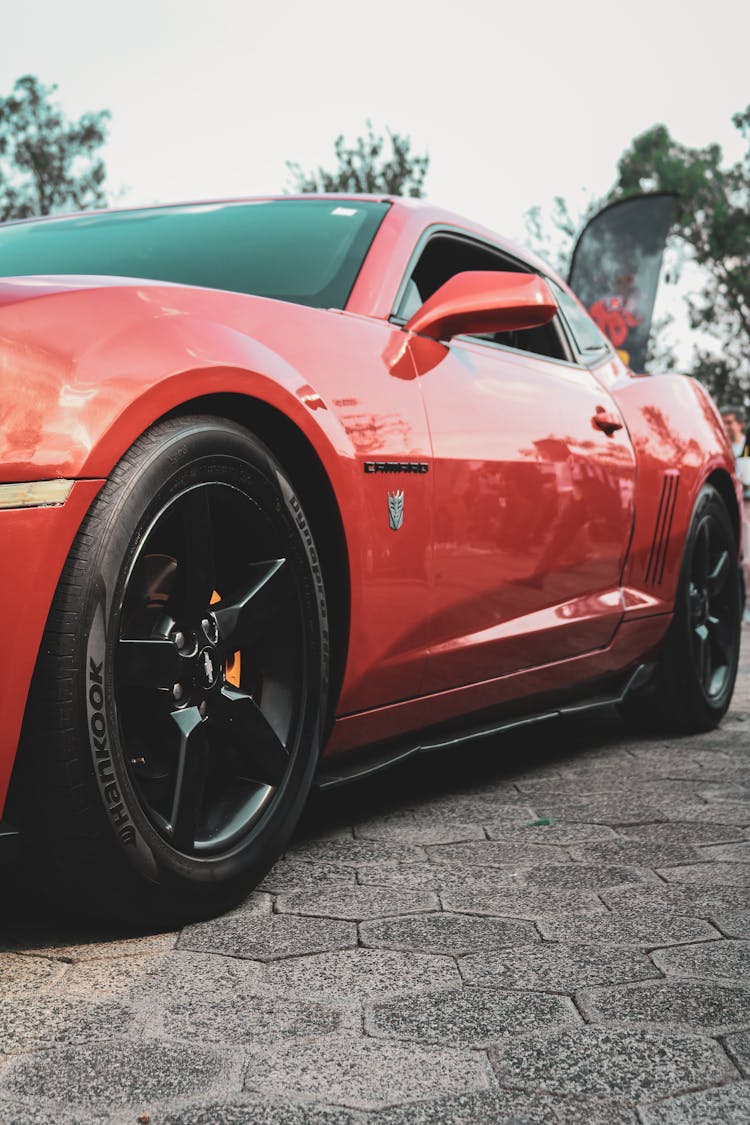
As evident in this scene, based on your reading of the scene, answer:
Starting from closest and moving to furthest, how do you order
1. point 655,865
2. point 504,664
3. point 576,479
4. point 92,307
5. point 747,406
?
point 92,307 < point 655,865 < point 504,664 < point 576,479 < point 747,406

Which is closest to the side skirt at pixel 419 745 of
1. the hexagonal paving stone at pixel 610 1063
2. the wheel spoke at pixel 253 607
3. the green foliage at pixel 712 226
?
the wheel spoke at pixel 253 607

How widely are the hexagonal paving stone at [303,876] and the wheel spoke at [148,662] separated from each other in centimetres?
58

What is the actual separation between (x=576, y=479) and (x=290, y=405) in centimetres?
132

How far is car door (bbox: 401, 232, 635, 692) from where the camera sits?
2883mm

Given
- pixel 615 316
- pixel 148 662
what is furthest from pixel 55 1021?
pixel 615 316

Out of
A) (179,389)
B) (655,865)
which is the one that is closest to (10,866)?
(179,389)

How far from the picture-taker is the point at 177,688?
82.9 inches

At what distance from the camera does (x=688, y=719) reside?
446cm

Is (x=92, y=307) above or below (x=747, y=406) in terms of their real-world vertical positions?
above

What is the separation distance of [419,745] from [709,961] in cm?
105

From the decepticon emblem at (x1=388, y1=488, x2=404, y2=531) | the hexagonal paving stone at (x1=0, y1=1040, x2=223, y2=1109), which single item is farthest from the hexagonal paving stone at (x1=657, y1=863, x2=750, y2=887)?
the hexagonal paving stone at (x1=0, y1=1040, x2=223, y2=1109)

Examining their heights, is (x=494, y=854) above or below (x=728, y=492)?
below

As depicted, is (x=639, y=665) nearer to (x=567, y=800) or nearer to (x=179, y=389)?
(x=567, y=800)

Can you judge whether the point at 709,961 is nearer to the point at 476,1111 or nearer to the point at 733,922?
the point at 733,922
